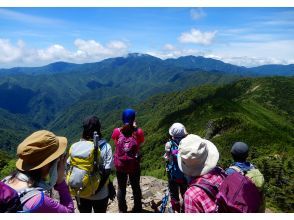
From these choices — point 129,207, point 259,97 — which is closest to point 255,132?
point 129,207

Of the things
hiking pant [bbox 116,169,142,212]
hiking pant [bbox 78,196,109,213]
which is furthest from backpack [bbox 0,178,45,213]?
hiking pant [bbox 116,169,142,212]

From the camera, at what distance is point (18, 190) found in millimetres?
4051

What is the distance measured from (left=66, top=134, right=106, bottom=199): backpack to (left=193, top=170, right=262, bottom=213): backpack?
312 cm

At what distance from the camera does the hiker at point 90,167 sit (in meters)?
6.75

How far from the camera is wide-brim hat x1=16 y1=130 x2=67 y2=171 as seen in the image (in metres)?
4.24

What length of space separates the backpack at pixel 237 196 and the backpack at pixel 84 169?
3125mm

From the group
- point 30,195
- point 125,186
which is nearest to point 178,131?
point 125,186

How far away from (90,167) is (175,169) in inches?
106

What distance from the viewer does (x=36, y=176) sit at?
4281 mm

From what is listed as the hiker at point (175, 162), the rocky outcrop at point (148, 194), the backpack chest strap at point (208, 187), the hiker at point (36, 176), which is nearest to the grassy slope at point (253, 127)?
the rocky outcrop at point (148, 194)

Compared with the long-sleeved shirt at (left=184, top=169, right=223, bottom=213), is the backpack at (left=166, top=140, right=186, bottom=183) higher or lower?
lower

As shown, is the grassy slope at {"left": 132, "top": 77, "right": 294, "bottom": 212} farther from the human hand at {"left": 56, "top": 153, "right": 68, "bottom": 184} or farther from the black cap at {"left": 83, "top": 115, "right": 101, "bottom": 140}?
the human hand at {"left": 56, "top": 153, "right": 68, "bottom": 184}
